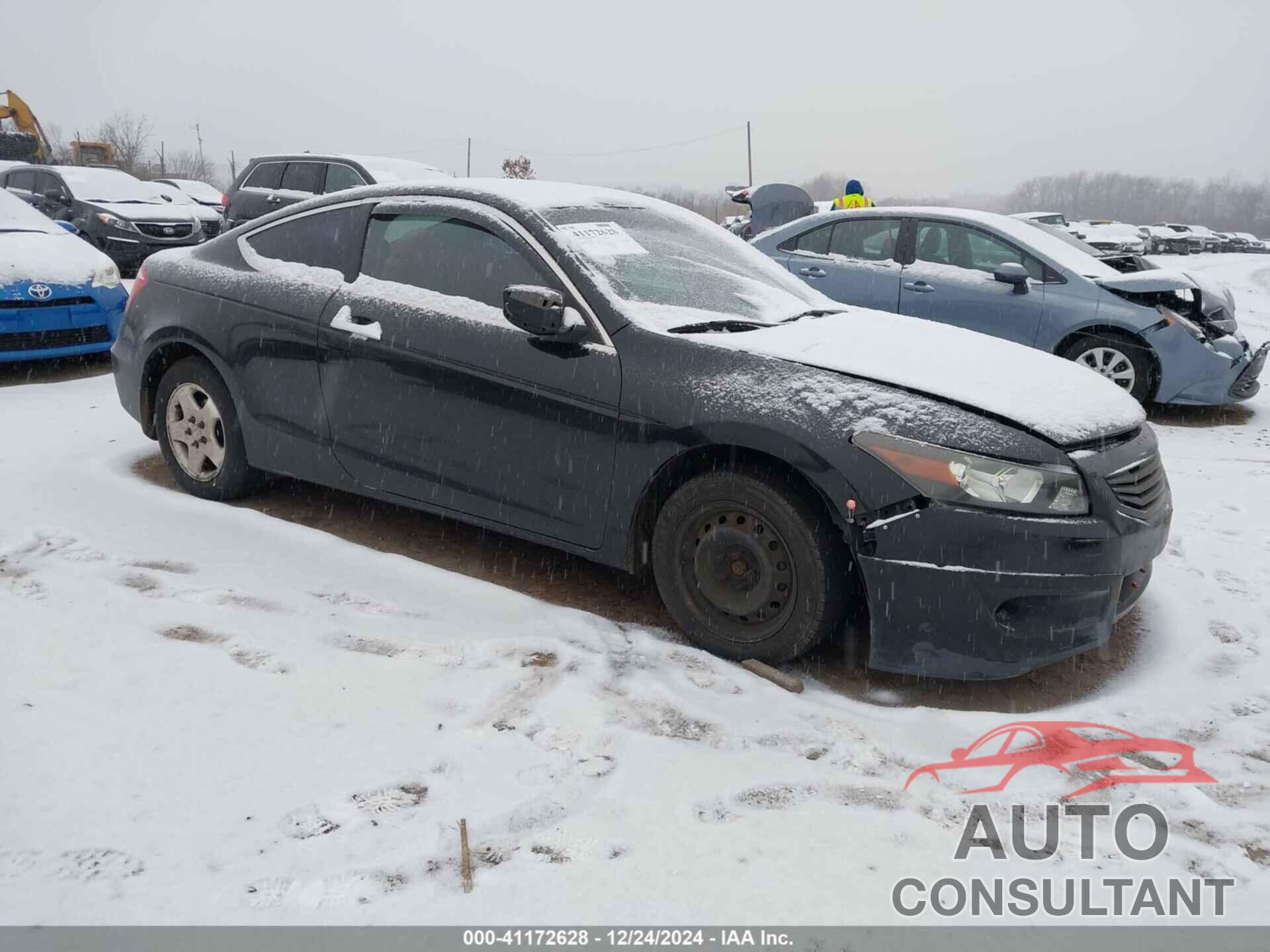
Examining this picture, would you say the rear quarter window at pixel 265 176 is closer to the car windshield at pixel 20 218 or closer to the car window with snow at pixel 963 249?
the car windshield at pixel 20 218

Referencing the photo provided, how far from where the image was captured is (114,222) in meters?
13.9

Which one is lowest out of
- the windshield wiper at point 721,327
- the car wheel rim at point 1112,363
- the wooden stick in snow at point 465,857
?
the wooden stick in snow at point 465,857

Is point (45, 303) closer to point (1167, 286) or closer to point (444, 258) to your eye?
point (444, 258)

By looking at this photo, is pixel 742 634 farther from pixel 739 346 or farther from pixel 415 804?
pixel 415 804

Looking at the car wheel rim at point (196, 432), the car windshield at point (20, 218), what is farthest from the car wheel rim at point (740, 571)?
the car windshield at point (20, 218)

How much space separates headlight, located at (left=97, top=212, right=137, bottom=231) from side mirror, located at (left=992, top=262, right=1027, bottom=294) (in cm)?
1163

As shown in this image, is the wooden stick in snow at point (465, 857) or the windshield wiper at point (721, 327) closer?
the wooden stick in snow at point (465, 857)

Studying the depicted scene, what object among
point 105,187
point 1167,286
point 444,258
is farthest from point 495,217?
point 105,187

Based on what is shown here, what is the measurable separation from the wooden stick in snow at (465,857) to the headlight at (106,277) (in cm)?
655

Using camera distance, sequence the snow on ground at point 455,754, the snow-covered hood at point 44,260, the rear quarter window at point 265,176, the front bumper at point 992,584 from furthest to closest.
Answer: the rear quarter window at point 265,176
the snow-covered hood at point 44,260
the front bumper at point 992,584
the snow on ground at point 455,754

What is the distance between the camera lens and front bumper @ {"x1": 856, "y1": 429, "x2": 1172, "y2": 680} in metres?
3.03

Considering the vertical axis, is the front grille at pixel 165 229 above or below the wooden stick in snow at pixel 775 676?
above

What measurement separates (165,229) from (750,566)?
13466mm

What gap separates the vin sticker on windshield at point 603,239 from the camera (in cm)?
384
